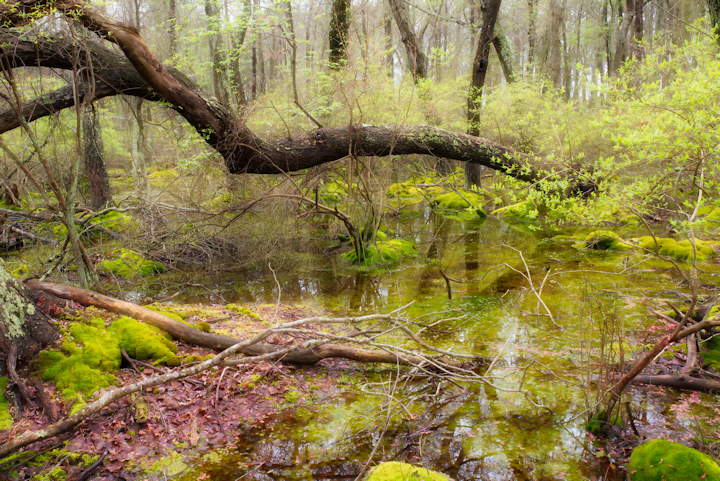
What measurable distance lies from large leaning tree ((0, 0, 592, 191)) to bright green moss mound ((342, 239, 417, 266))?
255 centimetres

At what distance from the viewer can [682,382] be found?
482 centimetres

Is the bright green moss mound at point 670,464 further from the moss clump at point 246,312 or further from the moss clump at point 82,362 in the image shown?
the moss clump at point 246,312

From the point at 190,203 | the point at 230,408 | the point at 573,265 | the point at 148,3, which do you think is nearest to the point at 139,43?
the point at 190,203

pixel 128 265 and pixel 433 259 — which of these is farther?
pixel 433 259

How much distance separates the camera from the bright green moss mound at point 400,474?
3078 millimetres

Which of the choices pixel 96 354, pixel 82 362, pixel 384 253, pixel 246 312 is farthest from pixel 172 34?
pixel 82 362

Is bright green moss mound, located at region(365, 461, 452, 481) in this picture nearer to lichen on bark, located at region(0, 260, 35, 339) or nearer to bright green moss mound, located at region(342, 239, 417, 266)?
lichen on bark, located at region(0, 260, 35, 339)

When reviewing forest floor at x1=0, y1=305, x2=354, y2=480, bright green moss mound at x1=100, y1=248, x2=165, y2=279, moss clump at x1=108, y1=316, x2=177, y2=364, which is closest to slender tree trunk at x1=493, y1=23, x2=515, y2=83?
bright green moss mound at x1=100, y1=248, x2=165, y2=279

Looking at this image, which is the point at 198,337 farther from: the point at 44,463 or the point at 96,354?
the point at 44,463

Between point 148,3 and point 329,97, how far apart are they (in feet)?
72.2

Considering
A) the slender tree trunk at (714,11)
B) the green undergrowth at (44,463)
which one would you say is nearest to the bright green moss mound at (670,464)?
the green undergrowth at (44,463)

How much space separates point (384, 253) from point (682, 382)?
7.71 m

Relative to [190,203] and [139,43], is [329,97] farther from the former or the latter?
[139,43]

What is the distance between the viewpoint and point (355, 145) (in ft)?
32.8
